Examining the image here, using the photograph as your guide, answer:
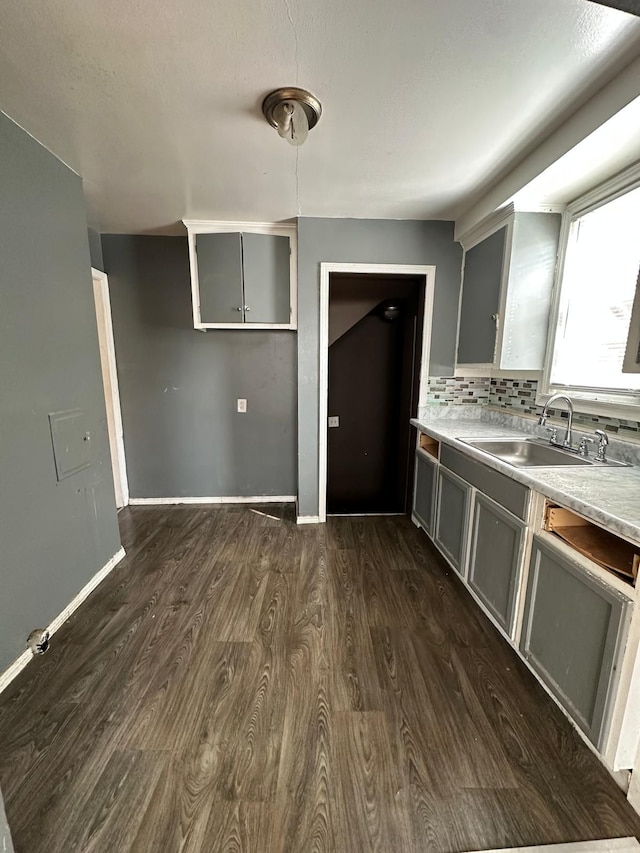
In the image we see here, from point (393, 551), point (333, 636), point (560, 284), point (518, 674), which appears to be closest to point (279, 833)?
point (333, 636)

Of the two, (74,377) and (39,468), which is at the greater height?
(74,377)

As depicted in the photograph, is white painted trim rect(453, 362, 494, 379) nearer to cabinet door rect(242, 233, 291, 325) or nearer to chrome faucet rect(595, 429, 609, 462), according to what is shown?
chrome faucet rect(595, 429, 609, 462)

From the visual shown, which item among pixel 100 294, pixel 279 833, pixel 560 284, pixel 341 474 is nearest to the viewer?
pixel 279 833

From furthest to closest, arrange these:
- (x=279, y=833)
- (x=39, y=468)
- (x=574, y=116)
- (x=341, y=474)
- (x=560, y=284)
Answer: (x=341, y=474) < (x=560, y=284) < (x=39, y=468) < (x=574, y=116) < (x=279, y=833)

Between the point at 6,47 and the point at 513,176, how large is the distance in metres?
2.31

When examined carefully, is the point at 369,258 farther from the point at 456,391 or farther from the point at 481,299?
the point at 456,391

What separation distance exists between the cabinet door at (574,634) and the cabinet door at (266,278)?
92.8 inches

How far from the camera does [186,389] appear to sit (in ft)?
10.6

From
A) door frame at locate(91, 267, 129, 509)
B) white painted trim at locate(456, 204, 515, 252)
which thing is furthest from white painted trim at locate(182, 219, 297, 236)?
white painted trim at locate(456, 204, 515, 252)

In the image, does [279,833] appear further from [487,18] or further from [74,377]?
[487,18]

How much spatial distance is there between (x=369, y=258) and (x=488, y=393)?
1.46m

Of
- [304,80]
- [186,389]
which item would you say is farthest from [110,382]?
[304,80]

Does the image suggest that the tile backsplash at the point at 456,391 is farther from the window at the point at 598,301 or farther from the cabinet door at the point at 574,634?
A: the cabinet door at the point at 574,634

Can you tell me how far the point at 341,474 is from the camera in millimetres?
4094
